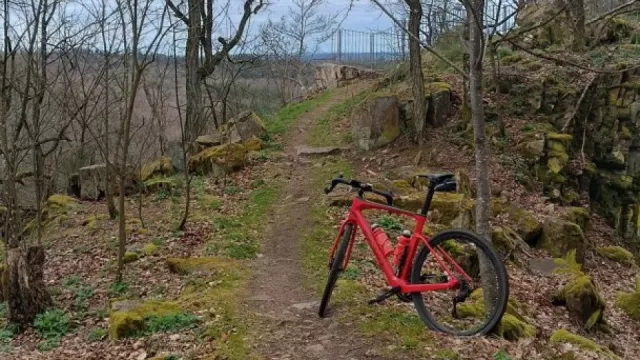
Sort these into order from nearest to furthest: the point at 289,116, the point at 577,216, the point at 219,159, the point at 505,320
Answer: the point at 505,320
the point at 577,216
the point at 219,159
the point at 289,116

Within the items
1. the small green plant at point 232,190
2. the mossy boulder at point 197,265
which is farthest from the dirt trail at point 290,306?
the small green plant at point 232,190

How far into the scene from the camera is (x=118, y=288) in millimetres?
7570

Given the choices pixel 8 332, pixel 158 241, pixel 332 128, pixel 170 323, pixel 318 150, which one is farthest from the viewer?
pixel 332 128

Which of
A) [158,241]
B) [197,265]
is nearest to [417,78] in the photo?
[158,241]

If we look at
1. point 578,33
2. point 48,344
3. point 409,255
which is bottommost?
point 48,344

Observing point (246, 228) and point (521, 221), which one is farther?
point (521, 221)

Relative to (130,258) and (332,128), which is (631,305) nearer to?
(130,258)

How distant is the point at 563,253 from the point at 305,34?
23800 millimetres

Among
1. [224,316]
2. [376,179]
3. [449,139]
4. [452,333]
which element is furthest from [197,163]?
[452,333]

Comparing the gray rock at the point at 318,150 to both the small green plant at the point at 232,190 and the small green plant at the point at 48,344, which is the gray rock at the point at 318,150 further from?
the small green plant at the point at 48,344

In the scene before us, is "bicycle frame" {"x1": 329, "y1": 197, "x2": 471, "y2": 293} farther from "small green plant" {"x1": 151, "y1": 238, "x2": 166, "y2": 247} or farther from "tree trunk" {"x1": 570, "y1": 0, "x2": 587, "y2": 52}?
"tree trunk" {"x1": 570, "y1": 0, "x2": 587, "y2": 52}

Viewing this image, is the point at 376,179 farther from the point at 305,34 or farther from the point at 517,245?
the point at 305,34

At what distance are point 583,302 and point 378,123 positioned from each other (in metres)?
7.36

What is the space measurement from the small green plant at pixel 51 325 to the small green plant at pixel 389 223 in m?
4.26
